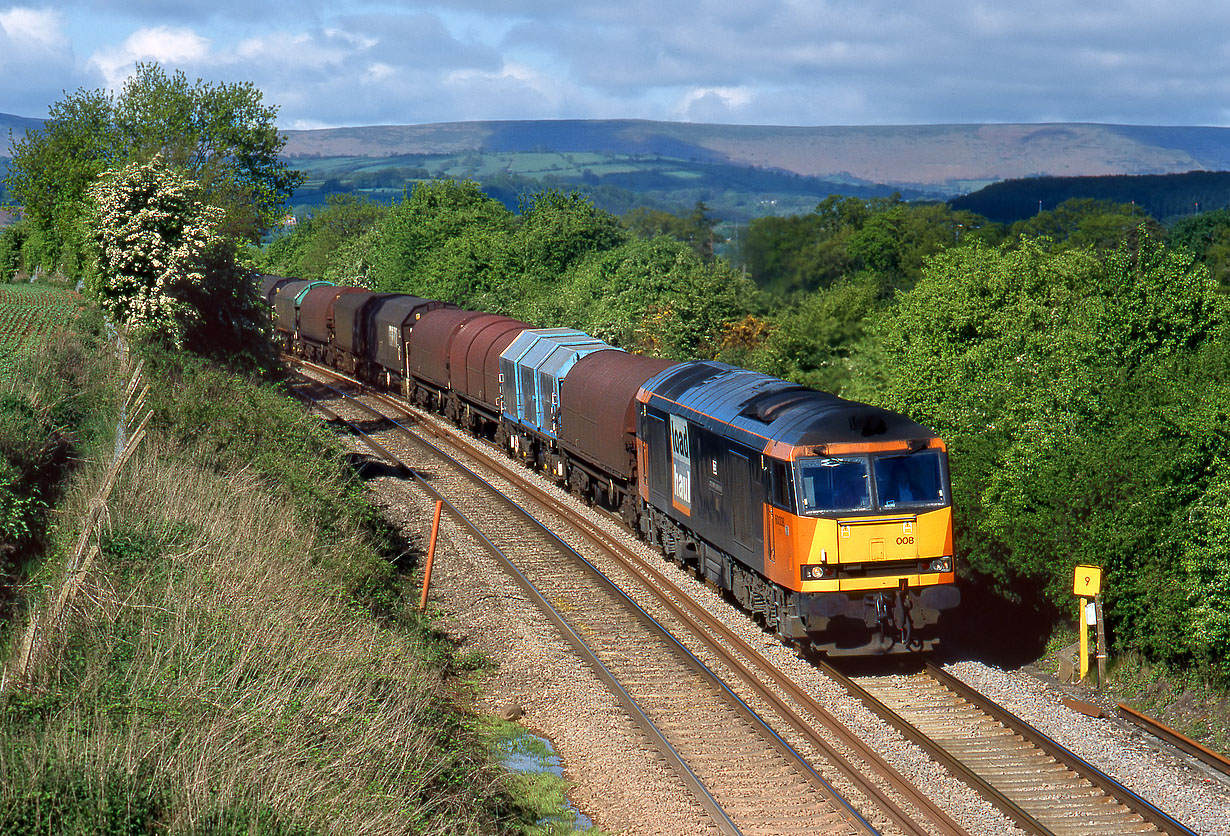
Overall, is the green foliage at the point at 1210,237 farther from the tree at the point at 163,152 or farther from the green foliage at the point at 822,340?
the tree at the point at 163,152

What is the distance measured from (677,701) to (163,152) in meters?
49.0

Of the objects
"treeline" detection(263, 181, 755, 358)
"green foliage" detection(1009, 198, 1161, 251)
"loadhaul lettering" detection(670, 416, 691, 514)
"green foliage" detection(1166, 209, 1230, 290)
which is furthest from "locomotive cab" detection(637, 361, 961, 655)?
"green foliage" detection(1009, 198, 1161, 251)

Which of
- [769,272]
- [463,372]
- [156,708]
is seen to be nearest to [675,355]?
[463,372]

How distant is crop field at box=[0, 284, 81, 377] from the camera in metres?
21.4

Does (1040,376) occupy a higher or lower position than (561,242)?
lower

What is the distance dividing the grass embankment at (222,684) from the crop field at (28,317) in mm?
4791

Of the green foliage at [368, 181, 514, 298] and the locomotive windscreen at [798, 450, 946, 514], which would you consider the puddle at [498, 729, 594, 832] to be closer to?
the locomotive windscreen at [798, 450, 946, 514]

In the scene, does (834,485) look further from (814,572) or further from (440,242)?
(440,242)

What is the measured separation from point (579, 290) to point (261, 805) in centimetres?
4461

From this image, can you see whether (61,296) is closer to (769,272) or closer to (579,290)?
(579,290)

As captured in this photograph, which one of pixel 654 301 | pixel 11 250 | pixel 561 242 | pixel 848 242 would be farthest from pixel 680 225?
pixel 654 301

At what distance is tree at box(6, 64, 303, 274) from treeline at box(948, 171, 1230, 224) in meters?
110

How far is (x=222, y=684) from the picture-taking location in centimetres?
999

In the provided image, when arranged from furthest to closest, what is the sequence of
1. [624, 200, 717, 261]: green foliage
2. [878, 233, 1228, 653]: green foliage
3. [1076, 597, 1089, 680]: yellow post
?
[624, 200, 717, 261]: green foliage, [878, 233, 1228, 653]: green foliage, [1076, 597, 1089, 680]: yellow post
